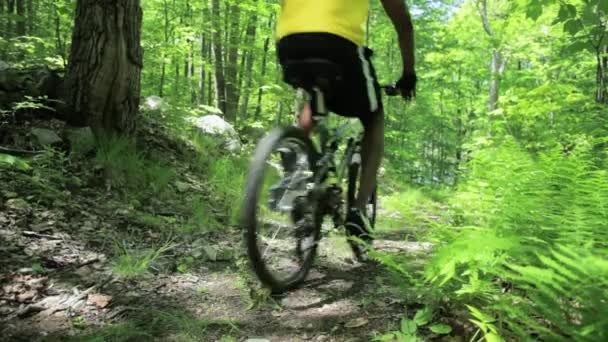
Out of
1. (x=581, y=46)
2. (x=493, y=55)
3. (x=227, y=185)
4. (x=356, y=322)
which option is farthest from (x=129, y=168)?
(x=493, y=55)

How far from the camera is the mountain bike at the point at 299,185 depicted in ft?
6.65

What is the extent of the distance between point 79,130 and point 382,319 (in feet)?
11.4

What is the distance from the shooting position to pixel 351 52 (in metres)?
2.25

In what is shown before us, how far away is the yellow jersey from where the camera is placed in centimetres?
214

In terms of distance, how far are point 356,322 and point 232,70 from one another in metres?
9.93

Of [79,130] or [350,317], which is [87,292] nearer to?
[350,317]

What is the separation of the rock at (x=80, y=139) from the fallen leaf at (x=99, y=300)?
2.07m

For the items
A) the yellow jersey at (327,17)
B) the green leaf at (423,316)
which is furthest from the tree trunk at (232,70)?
the green leaf at (423,316)

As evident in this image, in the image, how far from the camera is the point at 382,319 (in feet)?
6.40

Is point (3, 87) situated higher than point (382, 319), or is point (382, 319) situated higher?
point (3, 87)

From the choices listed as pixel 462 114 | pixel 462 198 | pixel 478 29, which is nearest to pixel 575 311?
pixel 462 198

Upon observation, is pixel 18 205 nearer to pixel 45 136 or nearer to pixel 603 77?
pixel 45 136

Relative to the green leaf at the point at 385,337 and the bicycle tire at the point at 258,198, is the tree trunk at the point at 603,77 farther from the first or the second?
the green leaf at the point at 385,337

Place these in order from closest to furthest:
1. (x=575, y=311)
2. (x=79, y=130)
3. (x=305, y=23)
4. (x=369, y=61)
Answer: (x=575, y=311) < (x=305, y=23) < (x=369, y=61) < (x=79, y=130)
